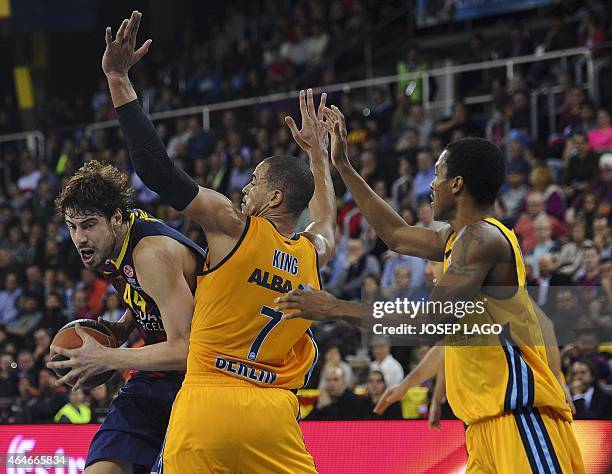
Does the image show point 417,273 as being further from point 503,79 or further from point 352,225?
point 503,79

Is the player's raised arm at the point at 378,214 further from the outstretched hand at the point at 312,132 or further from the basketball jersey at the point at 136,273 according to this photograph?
the basketball jersey at the point at 136,273

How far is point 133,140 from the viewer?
4277 millimetres

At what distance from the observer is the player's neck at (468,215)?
14.7 ft

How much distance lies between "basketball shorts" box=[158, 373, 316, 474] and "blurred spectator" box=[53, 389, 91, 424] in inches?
192

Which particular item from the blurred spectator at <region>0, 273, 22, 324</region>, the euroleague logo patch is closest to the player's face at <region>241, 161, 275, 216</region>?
the euroleague logo patch

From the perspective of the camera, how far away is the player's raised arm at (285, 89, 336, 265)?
537cm

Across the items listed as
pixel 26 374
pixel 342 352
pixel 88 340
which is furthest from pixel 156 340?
pixel 26 374

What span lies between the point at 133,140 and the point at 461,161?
4.34 ft

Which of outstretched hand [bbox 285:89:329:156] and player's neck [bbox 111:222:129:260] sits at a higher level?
outstretched hand [bbox 285:89:329:156]

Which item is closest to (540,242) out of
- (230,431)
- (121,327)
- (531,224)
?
(531,224)

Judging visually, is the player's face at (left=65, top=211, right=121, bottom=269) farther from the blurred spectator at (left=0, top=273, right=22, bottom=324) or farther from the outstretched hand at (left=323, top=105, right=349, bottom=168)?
the blurred spectator at (left=0, top=273, right=22, bottom=324)

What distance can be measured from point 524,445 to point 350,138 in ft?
35.5

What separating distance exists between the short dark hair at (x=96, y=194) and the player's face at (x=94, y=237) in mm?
29

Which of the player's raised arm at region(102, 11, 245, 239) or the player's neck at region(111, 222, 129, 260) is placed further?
the player's neck at region(111, 222, 129, 260)
